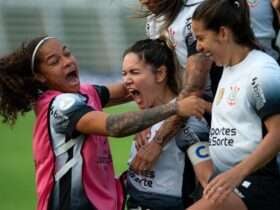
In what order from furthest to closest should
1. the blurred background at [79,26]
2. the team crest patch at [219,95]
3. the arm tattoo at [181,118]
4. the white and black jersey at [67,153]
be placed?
the blurred background at [79,26]
the white and black jersey at [67,153]
the arm tattoo at [181,118]
the team crest patch at [219,95]

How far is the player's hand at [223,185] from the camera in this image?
6.05 meters

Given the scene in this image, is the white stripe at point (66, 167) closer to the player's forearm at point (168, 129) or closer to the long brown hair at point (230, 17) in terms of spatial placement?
the player's forearm at point (168, 129)

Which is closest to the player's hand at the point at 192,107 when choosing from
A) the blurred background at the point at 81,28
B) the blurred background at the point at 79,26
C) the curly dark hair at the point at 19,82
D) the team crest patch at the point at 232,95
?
the team crest patch at the point at 232,95

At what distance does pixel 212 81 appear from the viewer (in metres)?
7.05

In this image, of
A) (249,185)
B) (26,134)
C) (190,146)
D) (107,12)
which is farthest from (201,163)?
(107,12)

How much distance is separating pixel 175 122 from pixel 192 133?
0.42 feet

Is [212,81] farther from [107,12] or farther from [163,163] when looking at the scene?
[107,12]

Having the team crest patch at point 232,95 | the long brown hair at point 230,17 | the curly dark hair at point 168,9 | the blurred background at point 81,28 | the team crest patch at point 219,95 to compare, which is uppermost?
the long brown hair at point 230,17

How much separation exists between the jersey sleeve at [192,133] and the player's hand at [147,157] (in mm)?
124

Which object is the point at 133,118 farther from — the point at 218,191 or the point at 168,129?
the point at 218,191

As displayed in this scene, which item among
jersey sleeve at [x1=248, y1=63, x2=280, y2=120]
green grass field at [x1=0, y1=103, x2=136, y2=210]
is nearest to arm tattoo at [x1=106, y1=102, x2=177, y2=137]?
jersey sleeve at [x1=248, y1=63, x2=280, y2=120]

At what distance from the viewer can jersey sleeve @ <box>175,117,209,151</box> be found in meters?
6.96

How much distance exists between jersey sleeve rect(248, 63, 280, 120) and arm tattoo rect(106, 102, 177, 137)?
0.53 metres

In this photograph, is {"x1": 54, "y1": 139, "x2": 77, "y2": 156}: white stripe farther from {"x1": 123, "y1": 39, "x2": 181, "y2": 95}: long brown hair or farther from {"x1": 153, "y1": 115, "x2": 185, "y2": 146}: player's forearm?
{"x1": 123, "y1": 39, "x2": 181, "y2": 95}: long brown hair
